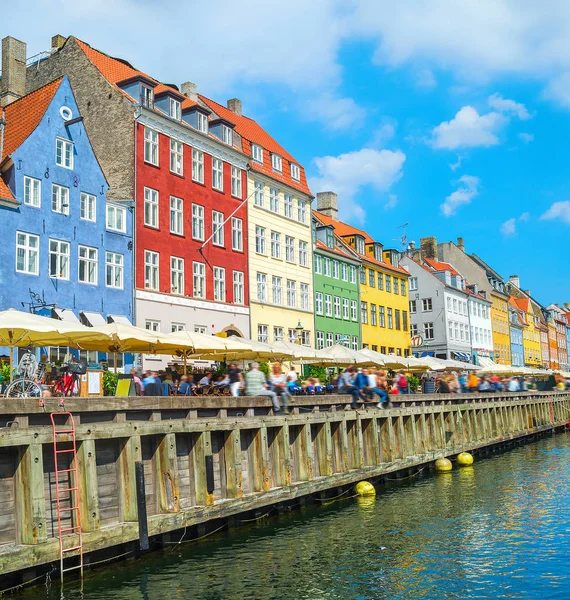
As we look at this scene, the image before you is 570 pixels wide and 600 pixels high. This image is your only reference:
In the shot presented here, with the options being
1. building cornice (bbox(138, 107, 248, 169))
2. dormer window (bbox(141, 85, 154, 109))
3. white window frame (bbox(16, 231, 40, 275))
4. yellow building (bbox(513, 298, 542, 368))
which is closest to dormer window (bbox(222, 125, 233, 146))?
building cornice (bbox(138, 107, 248, 169))

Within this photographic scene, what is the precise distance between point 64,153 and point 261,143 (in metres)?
19.9

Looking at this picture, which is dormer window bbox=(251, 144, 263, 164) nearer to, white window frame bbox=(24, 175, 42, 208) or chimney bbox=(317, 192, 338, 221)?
white window frame bbox=(24, 175, 42, 208)

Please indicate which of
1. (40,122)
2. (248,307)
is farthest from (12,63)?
(248,307)

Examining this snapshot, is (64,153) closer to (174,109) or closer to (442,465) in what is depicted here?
(174,109)

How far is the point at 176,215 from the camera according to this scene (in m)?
41.7

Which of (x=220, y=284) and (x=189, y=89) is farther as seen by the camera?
(x=189, y=89)

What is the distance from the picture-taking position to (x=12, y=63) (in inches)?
1623

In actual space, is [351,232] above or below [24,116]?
above

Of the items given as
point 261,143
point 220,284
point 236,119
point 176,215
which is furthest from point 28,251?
point 236,119

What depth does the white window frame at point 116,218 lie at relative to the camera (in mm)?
37250

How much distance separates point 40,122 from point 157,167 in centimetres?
767

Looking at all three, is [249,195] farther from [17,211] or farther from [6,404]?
[6,404]

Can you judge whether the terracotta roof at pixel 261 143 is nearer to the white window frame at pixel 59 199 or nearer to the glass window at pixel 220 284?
the glass window at pixel 220 284

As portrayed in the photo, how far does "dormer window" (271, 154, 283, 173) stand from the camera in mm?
52594
